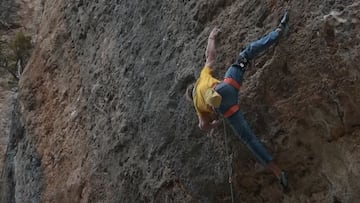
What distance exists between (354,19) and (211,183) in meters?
2.42

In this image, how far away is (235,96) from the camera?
20.9ft

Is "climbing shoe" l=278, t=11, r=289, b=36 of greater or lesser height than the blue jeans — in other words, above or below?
above

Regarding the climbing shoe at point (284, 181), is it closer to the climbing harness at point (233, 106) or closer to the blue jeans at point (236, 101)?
the blue jeans at point (236, 101)

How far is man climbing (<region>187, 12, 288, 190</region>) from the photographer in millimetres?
6223

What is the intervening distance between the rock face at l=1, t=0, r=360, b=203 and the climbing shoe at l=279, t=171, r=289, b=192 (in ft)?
0.24

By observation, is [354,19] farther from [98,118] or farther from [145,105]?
[98,118]

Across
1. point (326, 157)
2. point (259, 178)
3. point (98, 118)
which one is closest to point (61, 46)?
point (98, 118)

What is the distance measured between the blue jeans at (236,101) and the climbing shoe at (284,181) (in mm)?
209

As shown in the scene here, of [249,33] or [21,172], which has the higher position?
[249,33]

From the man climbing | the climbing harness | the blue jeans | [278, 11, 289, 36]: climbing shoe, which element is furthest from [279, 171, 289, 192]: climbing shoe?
→ [278, 11, 289, 36]: climbing shoe

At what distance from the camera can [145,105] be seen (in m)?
8.00

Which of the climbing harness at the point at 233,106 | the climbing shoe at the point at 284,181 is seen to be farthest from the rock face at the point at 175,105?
the climbing harness at the point at 233,106

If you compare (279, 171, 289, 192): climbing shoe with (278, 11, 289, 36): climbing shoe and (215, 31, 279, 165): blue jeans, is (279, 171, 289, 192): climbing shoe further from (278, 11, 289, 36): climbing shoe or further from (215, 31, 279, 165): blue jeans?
(278, 11, 289, 36): climbing shoe

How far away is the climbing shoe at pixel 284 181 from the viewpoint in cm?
624
